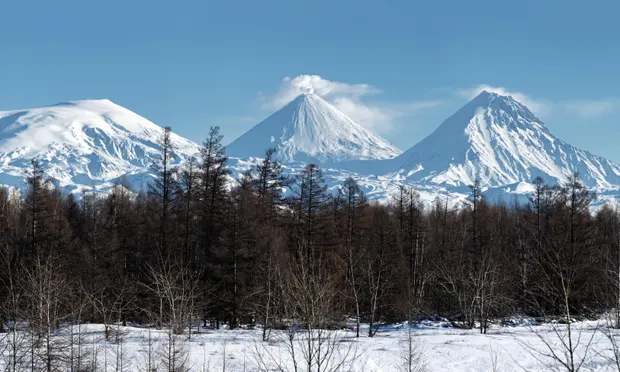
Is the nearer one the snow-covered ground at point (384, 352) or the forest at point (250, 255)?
the snow-covered ground at point (384, 352)

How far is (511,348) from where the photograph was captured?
1125 inches

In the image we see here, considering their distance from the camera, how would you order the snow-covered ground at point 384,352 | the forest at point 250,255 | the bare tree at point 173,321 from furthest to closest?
the forest at point 250,255 → the snow-covered ground at point 384,352 → the bare tree at point 173,321

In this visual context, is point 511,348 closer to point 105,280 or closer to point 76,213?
point 105,280

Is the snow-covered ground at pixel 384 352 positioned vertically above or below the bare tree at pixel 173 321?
below

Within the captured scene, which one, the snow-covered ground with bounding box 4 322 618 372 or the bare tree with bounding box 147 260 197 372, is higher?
the bare tree with bounding box 147 260 197 372

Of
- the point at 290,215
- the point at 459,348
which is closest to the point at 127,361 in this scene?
the point at 459,348

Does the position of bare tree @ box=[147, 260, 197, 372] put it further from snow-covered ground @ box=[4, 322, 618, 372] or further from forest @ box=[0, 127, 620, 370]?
forest @ box=[0, 127, 620, 370]

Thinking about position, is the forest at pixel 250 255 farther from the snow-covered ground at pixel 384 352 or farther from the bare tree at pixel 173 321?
the snow-covered ground at pixel 384 352

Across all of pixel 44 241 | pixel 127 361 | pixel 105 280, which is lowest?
pixel 127 361

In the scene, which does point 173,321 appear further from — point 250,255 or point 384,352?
point 250,255

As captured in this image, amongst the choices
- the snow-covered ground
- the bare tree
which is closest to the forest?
the bare tree

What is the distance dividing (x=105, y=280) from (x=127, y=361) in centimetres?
1667

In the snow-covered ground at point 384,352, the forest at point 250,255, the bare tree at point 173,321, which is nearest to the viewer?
the bare tree at point 173,321

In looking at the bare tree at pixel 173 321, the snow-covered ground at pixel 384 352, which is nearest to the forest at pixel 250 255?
the bare tree at pixel 173 321
